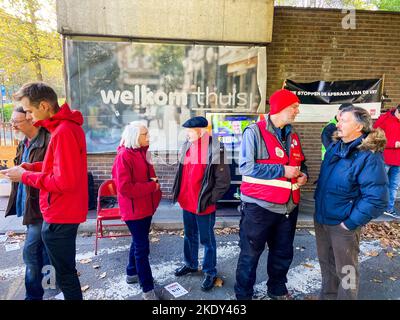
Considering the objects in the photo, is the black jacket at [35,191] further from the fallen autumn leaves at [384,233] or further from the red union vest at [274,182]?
the fallen autumn leaves at [384,233]

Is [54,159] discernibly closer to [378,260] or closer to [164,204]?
[164,204]

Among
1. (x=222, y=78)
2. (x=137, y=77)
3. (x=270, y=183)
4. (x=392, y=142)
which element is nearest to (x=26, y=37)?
(x=137, y=77)

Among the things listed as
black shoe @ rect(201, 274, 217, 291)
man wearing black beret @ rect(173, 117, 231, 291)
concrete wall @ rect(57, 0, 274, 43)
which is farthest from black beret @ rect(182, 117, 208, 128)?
concrete wall @ rect(57, 0, 274, 43)

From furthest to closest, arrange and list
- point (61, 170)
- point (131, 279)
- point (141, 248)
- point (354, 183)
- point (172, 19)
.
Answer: point (172, 19)
point (131, 279)
point (141, 248)
point (354, 183)
point (61, 170)

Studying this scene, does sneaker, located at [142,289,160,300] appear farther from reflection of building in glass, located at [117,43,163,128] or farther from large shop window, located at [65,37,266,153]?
reflection of building in glass, located at [117,43,163,128]

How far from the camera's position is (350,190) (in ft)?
8.12

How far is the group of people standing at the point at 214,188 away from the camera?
2.30 metres

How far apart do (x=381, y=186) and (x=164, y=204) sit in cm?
408

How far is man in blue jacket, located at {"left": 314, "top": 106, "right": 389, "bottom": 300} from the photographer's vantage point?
235cm

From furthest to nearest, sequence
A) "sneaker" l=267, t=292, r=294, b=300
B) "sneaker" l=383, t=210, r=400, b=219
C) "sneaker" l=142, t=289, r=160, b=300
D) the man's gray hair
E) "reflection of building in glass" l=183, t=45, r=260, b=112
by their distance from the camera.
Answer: "reflection of building in glass" l=183, t=45, r=260, b=112 → "sneaker" l=383, t=210, r=400, b=219 → "sneaker" l=267, t=292, r=294, b=300 → "sneaker" l=142, t=289, r=160, b=300 → the man's gray hair

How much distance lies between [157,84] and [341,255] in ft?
14.3

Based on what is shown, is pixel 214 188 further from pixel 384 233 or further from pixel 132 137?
pixel 384 233

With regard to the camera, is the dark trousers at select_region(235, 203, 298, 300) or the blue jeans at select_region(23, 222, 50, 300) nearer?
the blue jeans at select_region(23, 222, 50, 300)
